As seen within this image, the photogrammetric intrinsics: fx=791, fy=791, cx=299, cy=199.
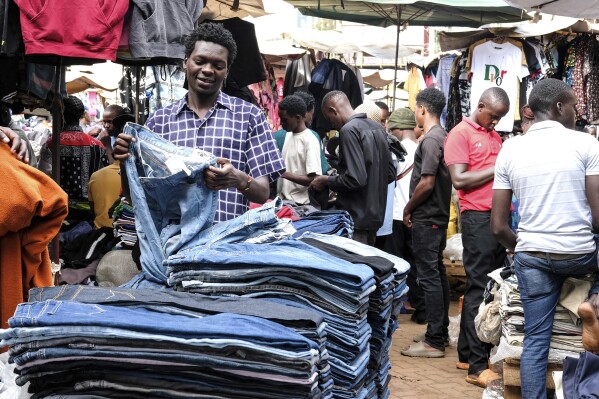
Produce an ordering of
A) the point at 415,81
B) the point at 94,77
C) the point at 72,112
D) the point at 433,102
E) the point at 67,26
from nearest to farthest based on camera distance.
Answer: the point at 67,26 < the point at 433,102 < the point at 72,112 < the point at 415,81 < the point at 94,77

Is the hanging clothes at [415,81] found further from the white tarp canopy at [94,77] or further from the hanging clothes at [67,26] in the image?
the hanging clothes at [67,26]

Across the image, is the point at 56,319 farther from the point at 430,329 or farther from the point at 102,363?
the point at 430,329

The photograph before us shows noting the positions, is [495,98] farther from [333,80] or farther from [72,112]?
[333,80]

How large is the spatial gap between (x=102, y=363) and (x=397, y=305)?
162cm

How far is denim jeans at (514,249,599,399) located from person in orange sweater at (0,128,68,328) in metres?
3.29

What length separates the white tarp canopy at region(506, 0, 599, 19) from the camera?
5.71 meters

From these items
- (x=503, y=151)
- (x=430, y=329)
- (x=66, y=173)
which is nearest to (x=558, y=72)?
(x=430, y=329)

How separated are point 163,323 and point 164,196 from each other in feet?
3.28

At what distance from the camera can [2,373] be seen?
95.3 inches

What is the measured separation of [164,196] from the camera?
2941mm

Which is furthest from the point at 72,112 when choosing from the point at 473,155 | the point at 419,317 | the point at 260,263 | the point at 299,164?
the point at 260,263

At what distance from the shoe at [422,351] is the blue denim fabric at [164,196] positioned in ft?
15.4

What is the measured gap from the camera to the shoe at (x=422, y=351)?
7.24 meters

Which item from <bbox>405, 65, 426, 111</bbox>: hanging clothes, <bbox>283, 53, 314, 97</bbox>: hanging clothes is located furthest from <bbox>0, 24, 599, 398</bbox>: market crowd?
<bbox>405, 65, 426, 111</bbox>: hanging clothes
